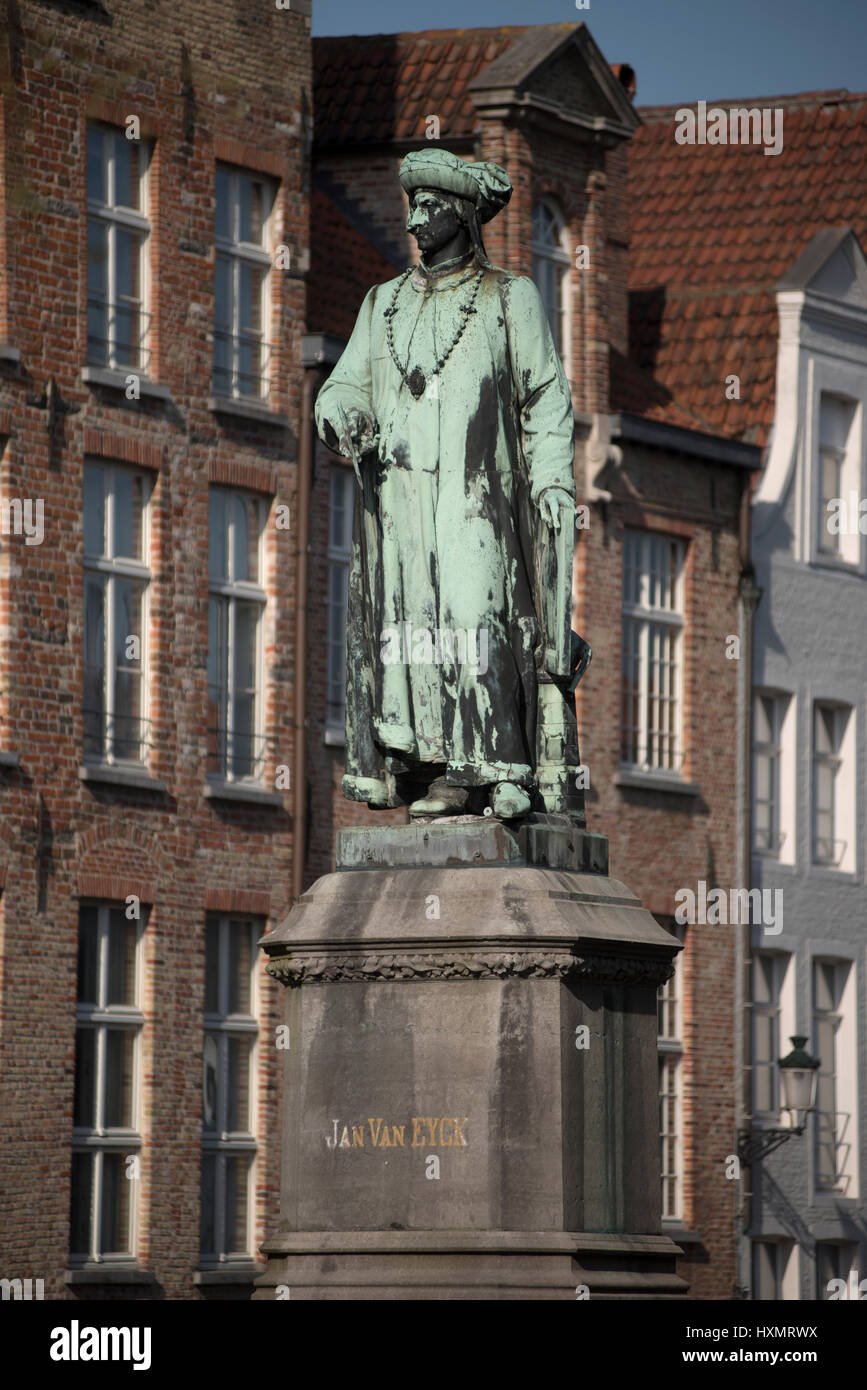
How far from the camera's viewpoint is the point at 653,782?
33000 millimetres

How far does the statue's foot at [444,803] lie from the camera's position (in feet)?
37.7

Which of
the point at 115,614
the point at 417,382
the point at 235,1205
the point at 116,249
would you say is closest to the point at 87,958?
the point at 235,1205

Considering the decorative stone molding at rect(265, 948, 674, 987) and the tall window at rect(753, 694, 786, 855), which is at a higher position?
the tall window at rect(753, 694, 786, 855)

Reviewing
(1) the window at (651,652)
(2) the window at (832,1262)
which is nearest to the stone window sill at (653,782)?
(1) the window at (651,652)

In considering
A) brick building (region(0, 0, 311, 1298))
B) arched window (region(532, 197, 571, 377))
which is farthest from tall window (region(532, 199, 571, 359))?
brick building (region(0, 0, 311, 1298))

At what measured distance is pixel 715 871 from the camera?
34094 mm

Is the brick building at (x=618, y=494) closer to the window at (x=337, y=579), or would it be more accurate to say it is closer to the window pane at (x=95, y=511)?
the window at (x=337, y=579)

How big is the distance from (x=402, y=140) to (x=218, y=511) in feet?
19.5

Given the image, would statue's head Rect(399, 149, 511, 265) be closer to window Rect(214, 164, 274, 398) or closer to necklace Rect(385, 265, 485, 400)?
necklace Rect(385, 265, 485, 400)

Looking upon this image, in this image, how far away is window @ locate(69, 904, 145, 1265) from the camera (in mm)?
25875

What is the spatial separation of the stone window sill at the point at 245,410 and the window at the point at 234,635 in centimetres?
66

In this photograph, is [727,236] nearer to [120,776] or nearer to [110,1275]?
[120,776]

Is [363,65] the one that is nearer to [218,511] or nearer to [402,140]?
[402,140]

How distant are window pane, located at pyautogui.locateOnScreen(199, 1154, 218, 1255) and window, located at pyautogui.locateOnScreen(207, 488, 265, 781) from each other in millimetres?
3230
